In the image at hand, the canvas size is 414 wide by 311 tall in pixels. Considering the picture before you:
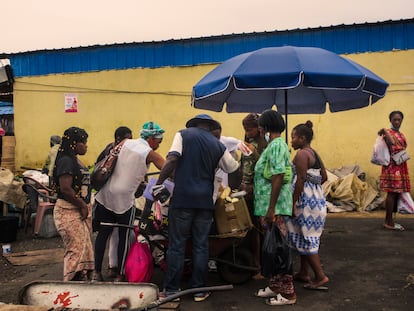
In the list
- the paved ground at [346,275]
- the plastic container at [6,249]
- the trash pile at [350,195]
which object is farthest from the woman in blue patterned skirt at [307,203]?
the trash pile at [350,195]

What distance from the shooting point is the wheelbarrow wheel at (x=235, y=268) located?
5.04 m

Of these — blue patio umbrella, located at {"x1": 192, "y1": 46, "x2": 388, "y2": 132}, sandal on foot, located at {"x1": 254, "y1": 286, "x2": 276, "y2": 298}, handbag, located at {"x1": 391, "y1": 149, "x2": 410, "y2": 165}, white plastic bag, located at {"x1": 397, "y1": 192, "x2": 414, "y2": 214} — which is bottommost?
sandal on foot, located at {"x1": 254, "y1": 286, "x2": 276, "y2": 298}

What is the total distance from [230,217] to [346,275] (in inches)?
66.8

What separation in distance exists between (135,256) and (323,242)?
3.50 meters

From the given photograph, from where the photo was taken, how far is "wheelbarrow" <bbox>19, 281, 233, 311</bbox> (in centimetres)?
296

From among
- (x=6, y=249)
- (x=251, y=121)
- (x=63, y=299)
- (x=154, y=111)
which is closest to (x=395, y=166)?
(x=251, y=121)

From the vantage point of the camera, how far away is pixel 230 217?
15.8 feet

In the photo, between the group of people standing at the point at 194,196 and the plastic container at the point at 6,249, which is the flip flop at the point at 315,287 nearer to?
the group of people standing at the point at 194,196

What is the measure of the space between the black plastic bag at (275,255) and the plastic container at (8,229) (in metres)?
5.11

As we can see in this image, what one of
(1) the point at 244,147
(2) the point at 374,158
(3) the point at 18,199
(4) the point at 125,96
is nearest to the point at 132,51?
(4) the point at 125,96

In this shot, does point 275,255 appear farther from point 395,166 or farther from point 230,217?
point 395,166

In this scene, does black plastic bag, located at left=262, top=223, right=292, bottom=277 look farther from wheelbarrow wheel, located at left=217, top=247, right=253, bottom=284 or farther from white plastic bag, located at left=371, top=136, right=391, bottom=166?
white plastic bag, located at left=371, top=136, right=391, bottom=166

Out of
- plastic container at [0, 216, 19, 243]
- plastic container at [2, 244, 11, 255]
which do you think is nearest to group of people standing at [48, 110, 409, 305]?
plastic container at [2, 244, 11, 255]

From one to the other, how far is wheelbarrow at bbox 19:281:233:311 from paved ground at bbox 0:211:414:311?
5.16 feet
